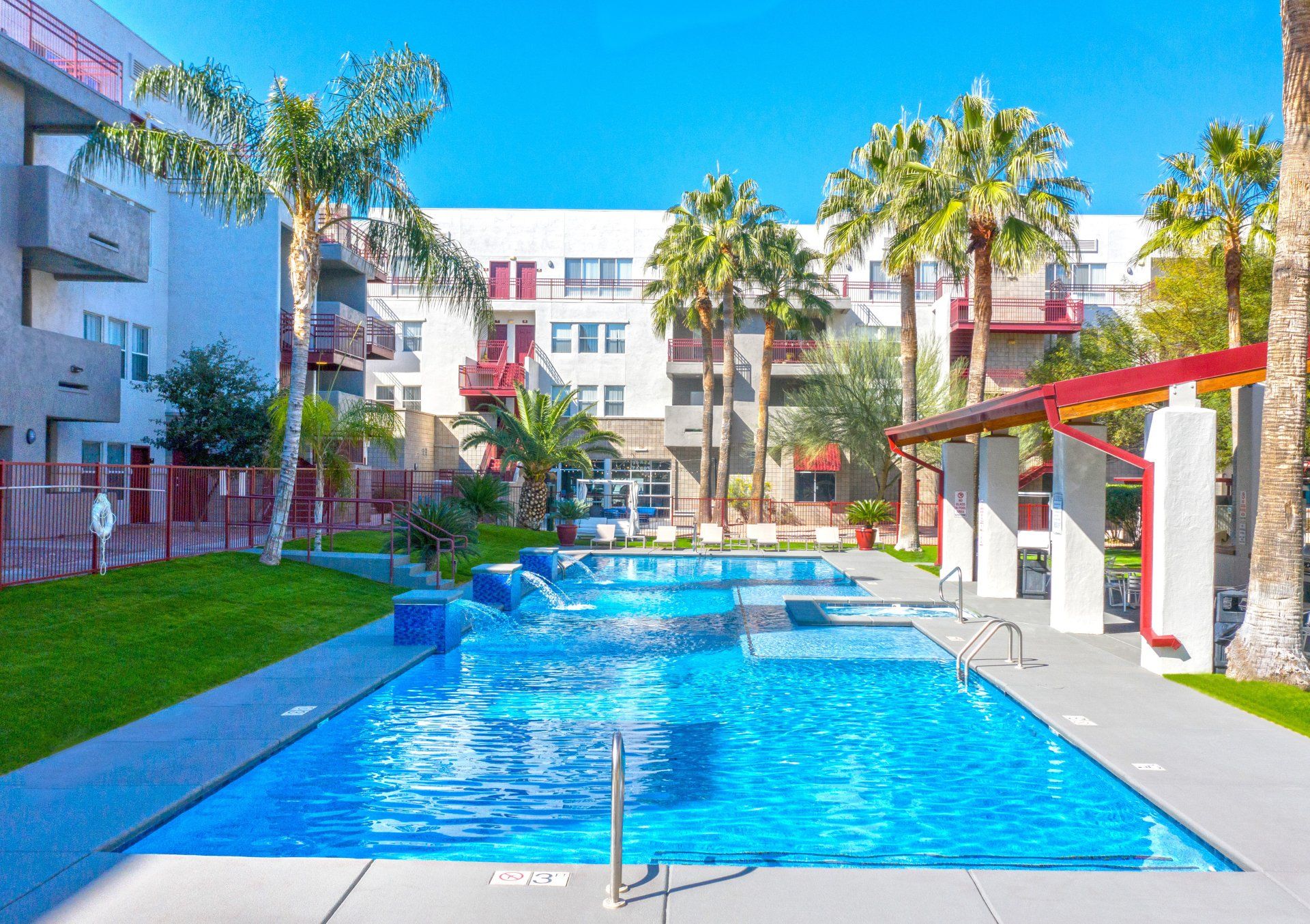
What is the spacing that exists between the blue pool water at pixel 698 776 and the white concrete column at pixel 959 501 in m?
8.07

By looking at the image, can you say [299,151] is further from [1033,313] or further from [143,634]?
[1033,313]

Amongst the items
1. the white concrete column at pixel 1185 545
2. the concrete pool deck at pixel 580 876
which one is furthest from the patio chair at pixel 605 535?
the concrete pool deck at pixel 580 876

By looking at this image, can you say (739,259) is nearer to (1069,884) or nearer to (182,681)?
(182,681)

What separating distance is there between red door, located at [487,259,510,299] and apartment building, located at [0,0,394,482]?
13.8m

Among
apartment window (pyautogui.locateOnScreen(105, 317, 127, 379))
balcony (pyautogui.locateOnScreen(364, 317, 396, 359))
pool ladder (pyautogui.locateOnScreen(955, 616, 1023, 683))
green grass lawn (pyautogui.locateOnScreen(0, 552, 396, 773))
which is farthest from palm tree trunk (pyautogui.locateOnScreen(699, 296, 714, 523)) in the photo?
pool ladder (pyautogui.locateOnScreen(955, 616, 1023, 683))

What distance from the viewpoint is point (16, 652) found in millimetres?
9781

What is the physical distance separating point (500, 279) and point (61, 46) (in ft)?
82.1

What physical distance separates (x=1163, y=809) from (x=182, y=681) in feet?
28.4

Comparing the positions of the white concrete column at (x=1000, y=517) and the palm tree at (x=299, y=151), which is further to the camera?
the white concrete column at (x=1000, y=517)

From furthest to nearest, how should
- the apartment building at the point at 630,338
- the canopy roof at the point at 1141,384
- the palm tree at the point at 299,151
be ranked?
the apartment building at the point at 630,338 < the palm tree at the point at 299,151 < the canopy roof at the point at 1141,384

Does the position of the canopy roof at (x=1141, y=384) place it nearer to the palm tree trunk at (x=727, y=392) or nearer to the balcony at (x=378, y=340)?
the palm tree trunk at (x=727, y=392)

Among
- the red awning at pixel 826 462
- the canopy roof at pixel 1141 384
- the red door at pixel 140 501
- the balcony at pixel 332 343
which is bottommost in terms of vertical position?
the red door at pixel 140 501

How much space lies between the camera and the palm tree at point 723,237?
109 ft

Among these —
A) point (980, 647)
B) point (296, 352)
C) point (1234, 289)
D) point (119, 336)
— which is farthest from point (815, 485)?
point (980, 647)
